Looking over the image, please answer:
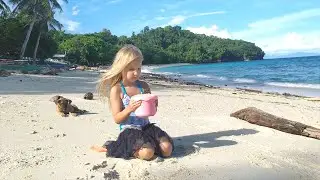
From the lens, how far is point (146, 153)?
4.55m

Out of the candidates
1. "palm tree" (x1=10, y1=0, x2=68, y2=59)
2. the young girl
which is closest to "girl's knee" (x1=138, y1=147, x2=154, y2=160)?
the young girl

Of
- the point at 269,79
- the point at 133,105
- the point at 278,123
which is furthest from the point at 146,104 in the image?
the point at 269,79

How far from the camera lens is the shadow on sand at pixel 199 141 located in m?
5.07

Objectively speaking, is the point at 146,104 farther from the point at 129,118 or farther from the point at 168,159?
the point at 168,159

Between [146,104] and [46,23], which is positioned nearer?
[146,104]

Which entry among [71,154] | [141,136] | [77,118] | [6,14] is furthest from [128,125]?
[6,14]

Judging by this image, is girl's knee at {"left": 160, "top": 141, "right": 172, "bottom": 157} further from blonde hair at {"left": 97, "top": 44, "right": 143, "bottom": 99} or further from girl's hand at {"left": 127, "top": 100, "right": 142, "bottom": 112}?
blonde hair at {"left": 97, "top": 44, "right": 143, "bottom": 99}

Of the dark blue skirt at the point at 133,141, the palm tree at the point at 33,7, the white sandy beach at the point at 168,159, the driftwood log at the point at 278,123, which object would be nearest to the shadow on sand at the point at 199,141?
the white sandy beach at the point at 168,159

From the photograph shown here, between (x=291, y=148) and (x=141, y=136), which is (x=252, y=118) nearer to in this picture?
(x=291, y=148)

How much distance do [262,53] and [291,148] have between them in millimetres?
179351

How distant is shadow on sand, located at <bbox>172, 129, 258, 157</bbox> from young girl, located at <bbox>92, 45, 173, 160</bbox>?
1.05ft

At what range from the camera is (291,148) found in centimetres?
540

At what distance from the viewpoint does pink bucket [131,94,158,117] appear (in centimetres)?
454

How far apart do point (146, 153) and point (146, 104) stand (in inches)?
21.1
